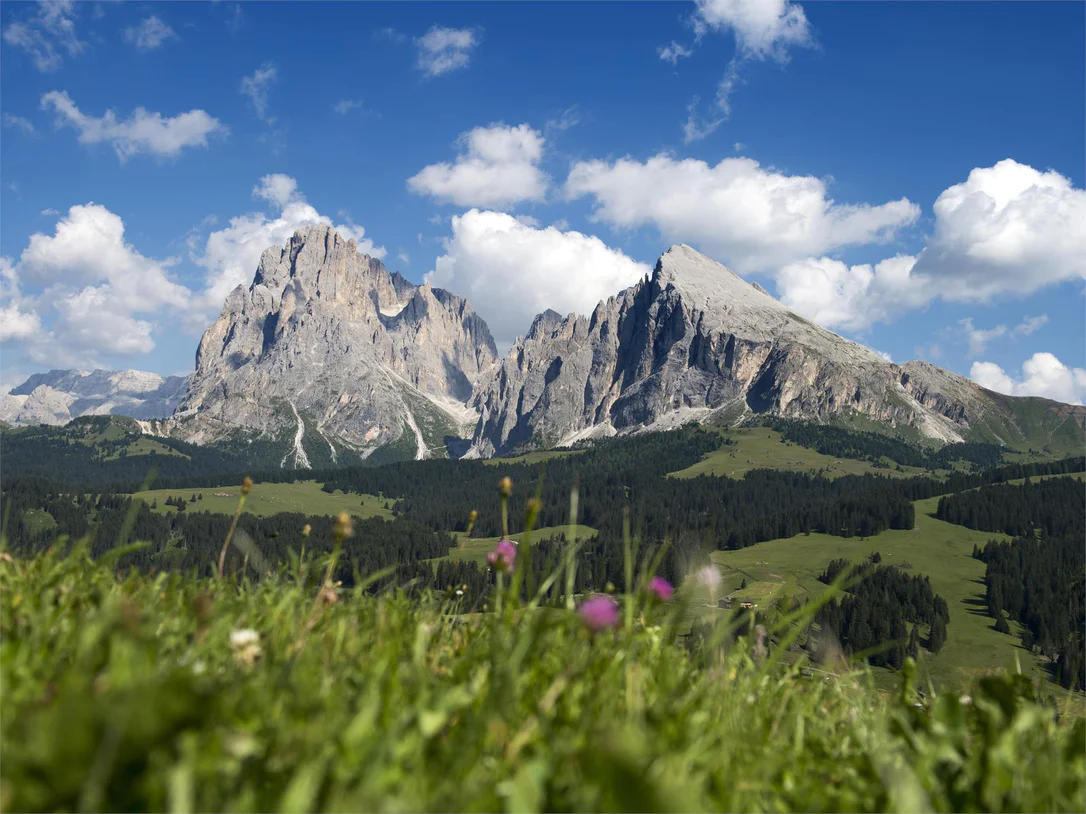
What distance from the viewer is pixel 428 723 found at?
2.36 m

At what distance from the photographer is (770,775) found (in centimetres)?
307

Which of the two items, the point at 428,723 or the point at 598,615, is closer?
the point at 428,723

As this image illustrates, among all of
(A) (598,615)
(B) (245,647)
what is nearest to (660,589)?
(A) (598,615)

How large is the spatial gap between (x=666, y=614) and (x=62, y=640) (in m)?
3.54

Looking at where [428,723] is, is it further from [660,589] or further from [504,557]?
[504,557]

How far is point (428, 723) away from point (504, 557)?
190 centimetres

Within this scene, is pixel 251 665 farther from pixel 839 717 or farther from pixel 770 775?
pixel 839 717

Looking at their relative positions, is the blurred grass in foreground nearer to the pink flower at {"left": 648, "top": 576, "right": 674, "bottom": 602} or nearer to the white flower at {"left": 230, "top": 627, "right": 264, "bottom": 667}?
the white flower at {"left": 230, "top": 627, "right": 264, "bottom": 667}

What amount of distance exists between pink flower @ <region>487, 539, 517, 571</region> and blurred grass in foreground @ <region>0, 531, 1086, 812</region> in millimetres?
233

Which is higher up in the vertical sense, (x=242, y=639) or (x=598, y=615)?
(x=598, y=615)

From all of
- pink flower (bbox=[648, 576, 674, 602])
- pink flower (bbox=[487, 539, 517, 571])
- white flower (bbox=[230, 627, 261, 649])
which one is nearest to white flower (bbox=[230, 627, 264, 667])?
white flower (bbox=[230, 627, 261, 649])

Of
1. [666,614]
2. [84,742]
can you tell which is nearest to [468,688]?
[84,742]

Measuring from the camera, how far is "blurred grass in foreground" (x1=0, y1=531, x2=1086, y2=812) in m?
1.76

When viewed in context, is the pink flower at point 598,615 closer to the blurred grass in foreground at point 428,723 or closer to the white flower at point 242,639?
the blurred grass in foreground at point 428,723
